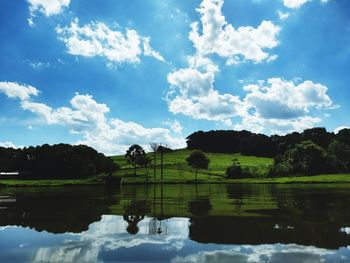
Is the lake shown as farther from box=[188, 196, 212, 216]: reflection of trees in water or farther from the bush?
the bush

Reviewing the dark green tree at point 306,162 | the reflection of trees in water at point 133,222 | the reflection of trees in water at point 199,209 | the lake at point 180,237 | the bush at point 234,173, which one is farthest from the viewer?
the dark green tree at point 306,162

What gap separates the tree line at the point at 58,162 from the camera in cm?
13812

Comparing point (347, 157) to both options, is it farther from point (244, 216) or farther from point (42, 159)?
point (244, 216)

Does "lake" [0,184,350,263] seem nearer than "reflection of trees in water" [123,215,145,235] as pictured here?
Yes

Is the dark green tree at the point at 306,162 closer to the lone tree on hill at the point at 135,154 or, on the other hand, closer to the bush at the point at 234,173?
the bush at the point at 234,173

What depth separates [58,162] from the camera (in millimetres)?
140125

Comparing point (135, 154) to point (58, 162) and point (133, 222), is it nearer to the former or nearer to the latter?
point (58, 162)

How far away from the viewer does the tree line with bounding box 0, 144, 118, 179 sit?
13812 cm

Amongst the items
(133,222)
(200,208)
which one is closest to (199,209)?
(200,208)

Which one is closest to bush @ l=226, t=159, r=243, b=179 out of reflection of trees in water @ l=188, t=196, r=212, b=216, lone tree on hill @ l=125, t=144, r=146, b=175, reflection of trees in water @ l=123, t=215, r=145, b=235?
lone tree on hill @ l=125, t=144, r=146, b=175

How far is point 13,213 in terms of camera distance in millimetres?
32469

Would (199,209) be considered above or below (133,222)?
above

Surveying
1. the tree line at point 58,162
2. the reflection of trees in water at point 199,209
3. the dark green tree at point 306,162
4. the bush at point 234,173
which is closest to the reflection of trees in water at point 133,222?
the reflection of trees in water at point 199,209

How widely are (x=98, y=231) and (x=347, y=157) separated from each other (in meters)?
134
